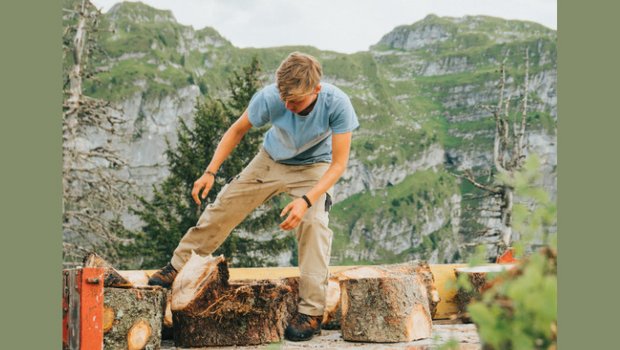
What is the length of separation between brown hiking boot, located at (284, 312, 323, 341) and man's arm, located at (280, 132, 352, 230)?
0.82 meters

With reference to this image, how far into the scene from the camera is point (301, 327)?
4.79 metres

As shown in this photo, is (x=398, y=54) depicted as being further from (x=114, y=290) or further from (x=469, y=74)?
(x=114, y=290)

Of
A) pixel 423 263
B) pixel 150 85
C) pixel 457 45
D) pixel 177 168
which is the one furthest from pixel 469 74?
pixel 423 263

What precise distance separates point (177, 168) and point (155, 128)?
6058 cm

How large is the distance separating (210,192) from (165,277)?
19882 mm

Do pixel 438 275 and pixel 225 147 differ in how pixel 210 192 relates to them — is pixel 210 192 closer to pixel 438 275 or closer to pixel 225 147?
pixel 438 275

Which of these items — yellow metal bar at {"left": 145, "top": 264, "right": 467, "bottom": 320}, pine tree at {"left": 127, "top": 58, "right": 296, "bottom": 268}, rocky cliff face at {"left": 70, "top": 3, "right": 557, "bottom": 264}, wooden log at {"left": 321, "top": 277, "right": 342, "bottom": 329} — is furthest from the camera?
rocky cliff face at {"left": 70, "top": 3, "right": 557, "bottom": 264}

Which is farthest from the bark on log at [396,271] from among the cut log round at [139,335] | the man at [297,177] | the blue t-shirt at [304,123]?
the cut log round at [139,335]

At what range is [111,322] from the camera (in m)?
4.16

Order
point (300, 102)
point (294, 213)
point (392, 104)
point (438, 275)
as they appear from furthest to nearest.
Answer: point (392, 104) → point (438, 275) → point (300, 102) → point (294, 213)

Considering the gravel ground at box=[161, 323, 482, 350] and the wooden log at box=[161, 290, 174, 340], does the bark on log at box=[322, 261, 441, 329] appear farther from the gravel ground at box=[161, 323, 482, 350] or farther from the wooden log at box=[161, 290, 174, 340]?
the wooden log at box=[161, 290, 174, 340]

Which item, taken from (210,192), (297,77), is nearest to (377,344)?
(297,77)

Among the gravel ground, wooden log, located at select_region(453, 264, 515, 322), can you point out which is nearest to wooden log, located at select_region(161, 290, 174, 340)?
the gravel ground

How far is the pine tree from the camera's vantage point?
2366 centimetres
